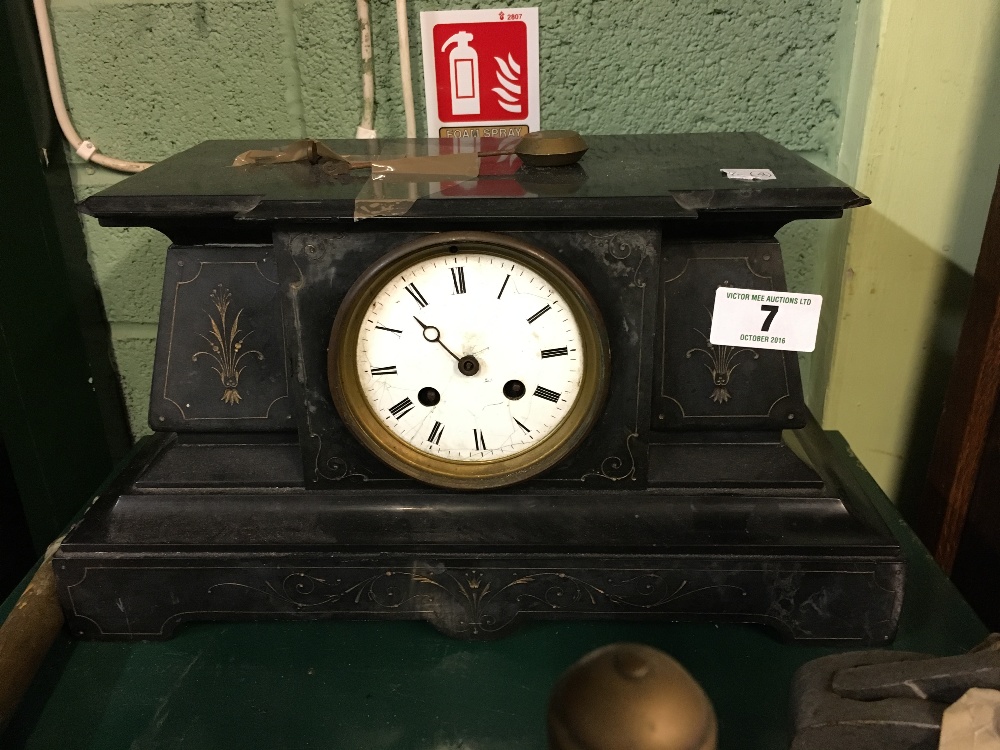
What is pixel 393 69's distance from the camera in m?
1.38

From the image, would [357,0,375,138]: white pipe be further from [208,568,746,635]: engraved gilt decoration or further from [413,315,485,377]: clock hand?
[208,568,746,635]: engraved gilt decoration

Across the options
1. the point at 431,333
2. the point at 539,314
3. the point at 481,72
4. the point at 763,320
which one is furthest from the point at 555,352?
the point at 481,72

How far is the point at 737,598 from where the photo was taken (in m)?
1.03

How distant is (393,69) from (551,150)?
0.46 meters

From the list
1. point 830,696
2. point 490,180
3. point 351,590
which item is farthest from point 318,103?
point 830,696

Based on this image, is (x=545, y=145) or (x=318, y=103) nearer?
(x=545, y=145)

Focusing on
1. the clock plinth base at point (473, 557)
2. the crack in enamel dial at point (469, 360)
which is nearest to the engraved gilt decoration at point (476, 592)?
the clock plinth base at point (473, 557)

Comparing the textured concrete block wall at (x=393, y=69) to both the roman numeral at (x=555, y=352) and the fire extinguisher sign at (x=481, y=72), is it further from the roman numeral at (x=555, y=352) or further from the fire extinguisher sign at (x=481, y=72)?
the roman numeral at (x=555, y=352)

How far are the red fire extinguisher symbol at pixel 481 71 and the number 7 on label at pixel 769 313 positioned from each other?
605mm

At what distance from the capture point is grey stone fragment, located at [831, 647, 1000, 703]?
0.82m

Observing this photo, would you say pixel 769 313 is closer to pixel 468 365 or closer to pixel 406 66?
pixel 468 365

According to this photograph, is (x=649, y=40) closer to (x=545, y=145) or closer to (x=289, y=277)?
(x=545, y=145)

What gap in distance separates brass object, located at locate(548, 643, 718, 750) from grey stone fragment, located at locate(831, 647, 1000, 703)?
35 cm

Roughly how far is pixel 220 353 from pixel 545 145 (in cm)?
51
